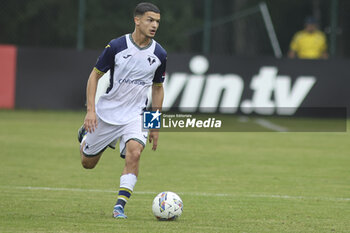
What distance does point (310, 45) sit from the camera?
2145 centimetres

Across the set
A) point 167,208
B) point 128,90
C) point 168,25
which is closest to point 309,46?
point 168,25

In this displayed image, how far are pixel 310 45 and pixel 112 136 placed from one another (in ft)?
46.5

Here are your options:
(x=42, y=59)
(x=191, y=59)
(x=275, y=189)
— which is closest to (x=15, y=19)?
(x=42, y=59)

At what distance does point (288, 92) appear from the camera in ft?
67.0

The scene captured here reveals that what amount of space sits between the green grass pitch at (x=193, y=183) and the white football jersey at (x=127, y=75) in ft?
3.43

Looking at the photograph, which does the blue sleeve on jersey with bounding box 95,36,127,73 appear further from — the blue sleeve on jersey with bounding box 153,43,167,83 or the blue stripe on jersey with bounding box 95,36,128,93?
the blue sleeve on jersey with bounding box 153,43,167,83

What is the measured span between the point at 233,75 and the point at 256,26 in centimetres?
518

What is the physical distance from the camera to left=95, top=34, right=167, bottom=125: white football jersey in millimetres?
7943

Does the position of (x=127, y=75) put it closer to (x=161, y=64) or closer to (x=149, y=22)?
(x=161, y=64)

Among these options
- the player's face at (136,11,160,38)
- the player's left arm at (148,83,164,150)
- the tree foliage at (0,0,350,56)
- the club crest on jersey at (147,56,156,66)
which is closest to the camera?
the player's face at (136,11,160,38)

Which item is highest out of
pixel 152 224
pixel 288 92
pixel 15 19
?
pixel 15 19

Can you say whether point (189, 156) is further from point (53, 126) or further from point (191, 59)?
point (191, 59)

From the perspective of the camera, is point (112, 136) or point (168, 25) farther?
point (168, 25)

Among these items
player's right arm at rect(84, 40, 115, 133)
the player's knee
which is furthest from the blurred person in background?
the player's knee
